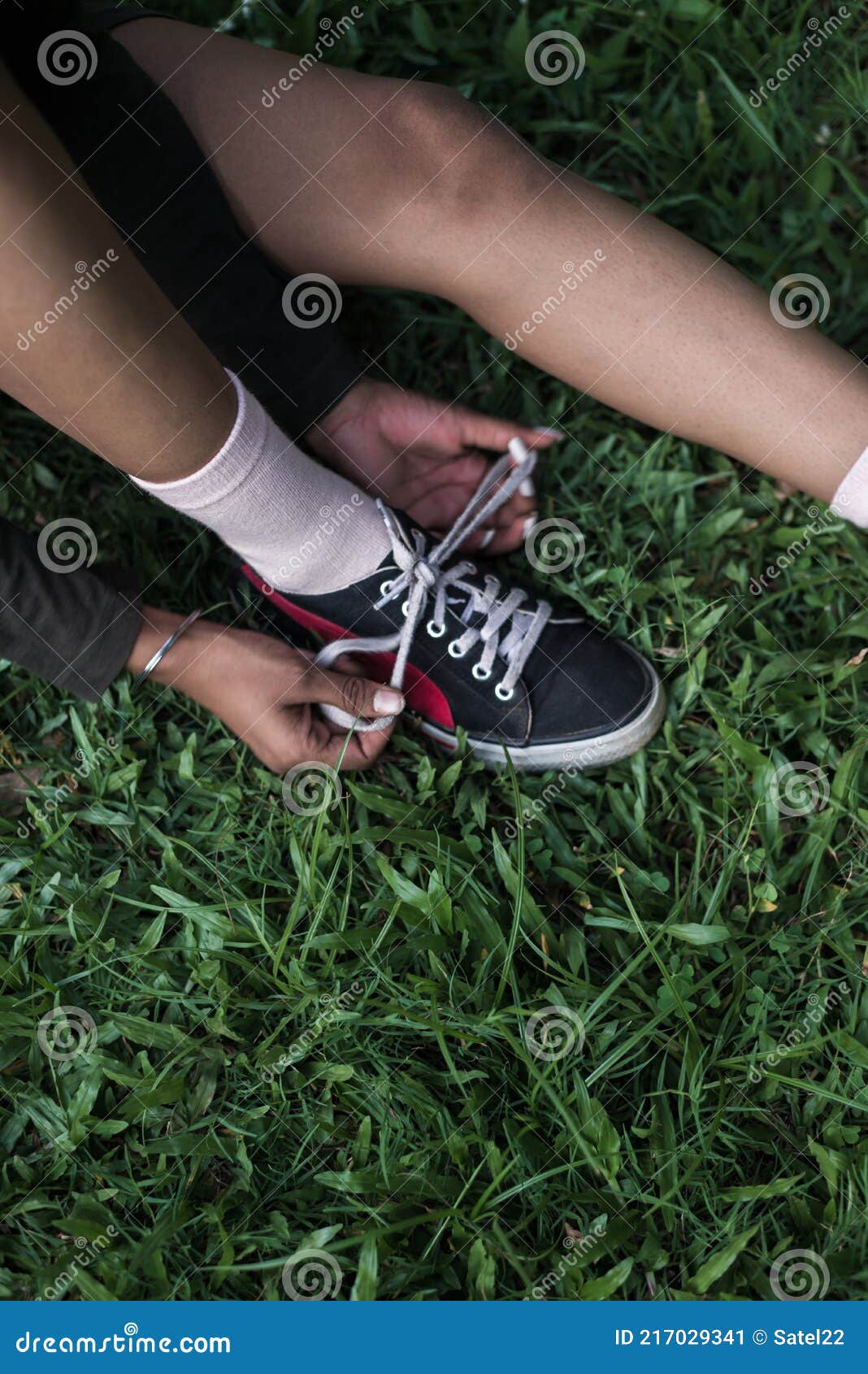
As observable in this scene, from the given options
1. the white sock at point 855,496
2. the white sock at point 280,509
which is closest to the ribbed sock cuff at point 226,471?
the white sock at point 280,509

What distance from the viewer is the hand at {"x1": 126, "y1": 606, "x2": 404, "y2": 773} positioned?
1.33 metres

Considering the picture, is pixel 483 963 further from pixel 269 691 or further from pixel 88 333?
pixel 88 333

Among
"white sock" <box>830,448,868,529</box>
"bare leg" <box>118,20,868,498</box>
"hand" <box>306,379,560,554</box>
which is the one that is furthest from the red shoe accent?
"white sock" <box>830,448,868,529</box>

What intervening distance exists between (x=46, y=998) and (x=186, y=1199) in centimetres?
31

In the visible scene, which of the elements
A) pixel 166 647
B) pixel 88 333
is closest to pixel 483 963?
pixel 166 647

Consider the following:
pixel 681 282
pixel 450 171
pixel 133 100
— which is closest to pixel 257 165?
pixel 133 100

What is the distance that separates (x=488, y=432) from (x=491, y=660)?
0.36m

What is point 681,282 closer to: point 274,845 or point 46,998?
point 274,845

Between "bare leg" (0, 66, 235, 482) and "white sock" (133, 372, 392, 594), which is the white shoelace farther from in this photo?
"bare leg" (0, 66, 235, 482)

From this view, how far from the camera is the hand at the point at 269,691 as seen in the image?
1.33 metres

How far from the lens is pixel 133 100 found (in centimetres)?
121

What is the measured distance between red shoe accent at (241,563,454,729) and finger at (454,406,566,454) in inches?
14.0

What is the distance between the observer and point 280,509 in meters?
1.17

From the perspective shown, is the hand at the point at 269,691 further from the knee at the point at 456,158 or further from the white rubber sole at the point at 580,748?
the knee at the point at 456,158
